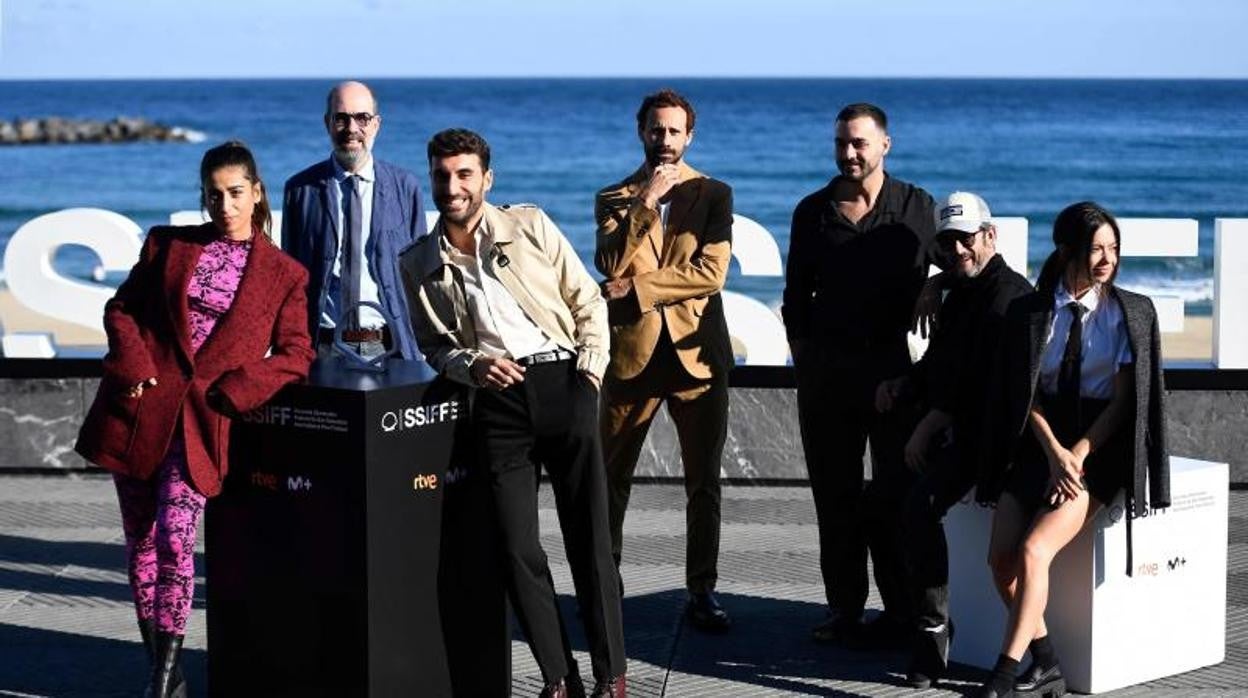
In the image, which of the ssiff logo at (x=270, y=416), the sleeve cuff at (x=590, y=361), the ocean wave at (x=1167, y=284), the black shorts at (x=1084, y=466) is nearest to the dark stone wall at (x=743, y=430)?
the black shorts at (x=1084, y=466)

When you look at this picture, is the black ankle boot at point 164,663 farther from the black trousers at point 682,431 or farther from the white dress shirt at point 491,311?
the black trousers at point 682,431

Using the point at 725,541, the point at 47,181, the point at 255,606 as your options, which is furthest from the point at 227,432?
the point at 47,181

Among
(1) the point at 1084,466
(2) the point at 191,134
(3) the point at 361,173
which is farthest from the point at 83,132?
(1) the point at 1084,466

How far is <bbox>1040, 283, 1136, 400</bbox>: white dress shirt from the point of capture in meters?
5.91

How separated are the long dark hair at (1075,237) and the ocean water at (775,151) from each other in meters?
17.0

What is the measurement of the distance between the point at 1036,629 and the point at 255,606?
7.60 ft

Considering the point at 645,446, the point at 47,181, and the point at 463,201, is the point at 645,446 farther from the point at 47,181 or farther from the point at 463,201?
the point at 47,181

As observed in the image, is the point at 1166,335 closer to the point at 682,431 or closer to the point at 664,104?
the point at 682,431

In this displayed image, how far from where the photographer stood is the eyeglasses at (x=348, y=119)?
6754 millimetres

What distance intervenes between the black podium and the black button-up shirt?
1.48 metres

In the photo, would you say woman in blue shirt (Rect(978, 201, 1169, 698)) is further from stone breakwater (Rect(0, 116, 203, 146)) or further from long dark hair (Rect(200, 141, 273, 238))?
stone breakwater (Rect(0, 116, 203, 146))

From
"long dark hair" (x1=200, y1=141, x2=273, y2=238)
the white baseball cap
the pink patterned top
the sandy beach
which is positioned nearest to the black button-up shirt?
the white baseball cap

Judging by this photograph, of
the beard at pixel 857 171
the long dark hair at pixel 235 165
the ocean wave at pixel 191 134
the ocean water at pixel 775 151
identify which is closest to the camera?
the long dark hair at pixel 235 165

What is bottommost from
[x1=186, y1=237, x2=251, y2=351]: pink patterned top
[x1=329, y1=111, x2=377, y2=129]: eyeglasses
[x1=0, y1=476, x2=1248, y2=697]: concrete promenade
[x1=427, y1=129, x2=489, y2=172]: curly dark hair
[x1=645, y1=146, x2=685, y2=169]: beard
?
[x1=0, y1=476, x2=1248, y2=697]: concrete promenade
